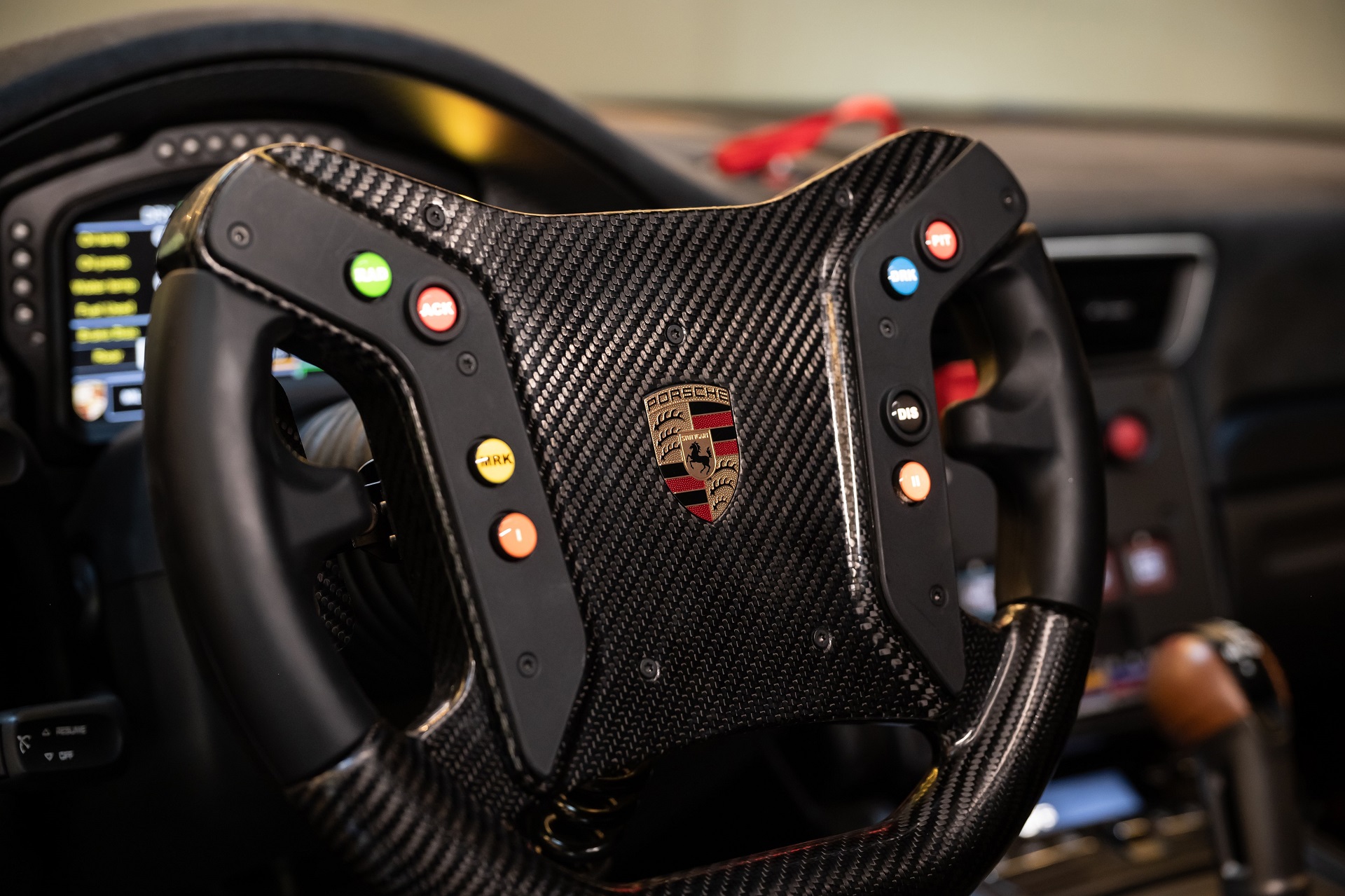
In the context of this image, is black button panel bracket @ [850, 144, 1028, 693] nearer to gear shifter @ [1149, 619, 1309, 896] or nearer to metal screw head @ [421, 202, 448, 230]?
metal screw head @ [421, 202, 448, 230]

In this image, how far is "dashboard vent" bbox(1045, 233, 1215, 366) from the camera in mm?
1145

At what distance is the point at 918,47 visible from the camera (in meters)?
1.75

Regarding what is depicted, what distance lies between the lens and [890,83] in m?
1.73

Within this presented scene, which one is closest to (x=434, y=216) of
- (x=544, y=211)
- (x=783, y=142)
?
(x=544, y=211)

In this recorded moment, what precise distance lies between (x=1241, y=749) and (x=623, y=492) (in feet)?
1.81

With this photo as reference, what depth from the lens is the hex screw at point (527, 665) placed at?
1.49 ft

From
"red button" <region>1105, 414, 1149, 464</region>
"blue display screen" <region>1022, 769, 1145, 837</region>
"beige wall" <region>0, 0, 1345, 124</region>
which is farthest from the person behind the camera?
"beige wall" <region>0, 0, 1345, 124</region>

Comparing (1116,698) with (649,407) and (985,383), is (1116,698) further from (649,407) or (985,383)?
(649,407)

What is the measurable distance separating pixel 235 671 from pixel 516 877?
12 centimetres

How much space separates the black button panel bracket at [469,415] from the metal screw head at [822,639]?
0.11 meters

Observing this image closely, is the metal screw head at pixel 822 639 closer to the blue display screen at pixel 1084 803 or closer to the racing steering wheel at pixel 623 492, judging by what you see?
the racing steering wheel at pixel 623 492

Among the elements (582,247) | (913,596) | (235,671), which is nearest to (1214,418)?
(913,596)

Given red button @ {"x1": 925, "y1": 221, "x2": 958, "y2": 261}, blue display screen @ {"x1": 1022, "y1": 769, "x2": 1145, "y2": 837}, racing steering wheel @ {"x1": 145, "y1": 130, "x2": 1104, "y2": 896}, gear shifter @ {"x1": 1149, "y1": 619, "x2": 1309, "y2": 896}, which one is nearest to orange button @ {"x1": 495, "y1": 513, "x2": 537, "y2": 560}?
racing steering wheel @ {"x1": 145, "y1": 130, "x2": 1104, "y2": 896}

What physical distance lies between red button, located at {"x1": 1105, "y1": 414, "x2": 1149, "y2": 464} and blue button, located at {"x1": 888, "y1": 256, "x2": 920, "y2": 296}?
0.70m
